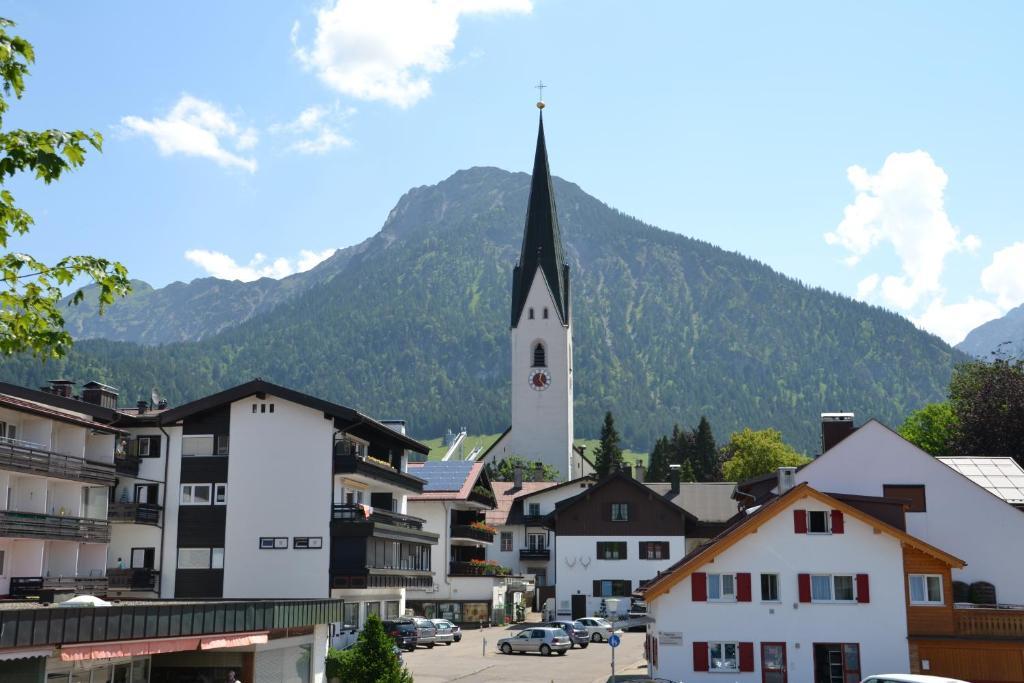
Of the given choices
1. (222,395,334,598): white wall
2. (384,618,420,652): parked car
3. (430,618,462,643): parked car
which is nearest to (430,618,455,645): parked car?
(430,618,462,643): parked car

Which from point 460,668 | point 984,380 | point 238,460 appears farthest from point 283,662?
point 984,380

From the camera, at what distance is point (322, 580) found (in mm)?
52906

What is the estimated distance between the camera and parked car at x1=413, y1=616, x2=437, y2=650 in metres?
55.8

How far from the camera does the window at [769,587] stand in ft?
140

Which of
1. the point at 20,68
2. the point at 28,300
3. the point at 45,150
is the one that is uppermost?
the point at 20,68

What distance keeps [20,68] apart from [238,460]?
136 feet

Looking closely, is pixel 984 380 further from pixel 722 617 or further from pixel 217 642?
pixel 217 642

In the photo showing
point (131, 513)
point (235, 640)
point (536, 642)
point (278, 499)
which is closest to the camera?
point (235, 640)

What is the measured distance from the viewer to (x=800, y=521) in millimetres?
42969

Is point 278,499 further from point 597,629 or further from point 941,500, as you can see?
point 941,500

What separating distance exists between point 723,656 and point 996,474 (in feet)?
67.6

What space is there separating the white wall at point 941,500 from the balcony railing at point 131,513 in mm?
31340

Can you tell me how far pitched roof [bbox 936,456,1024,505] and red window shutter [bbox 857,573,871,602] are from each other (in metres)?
11.2

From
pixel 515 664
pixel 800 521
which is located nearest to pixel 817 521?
pixel 800 521
